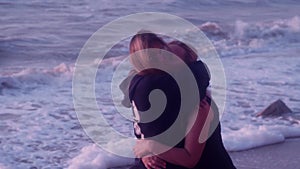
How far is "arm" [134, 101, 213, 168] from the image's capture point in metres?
2.87

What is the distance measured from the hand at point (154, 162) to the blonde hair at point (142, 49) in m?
0.39

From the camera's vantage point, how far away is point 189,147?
2910 millimetres

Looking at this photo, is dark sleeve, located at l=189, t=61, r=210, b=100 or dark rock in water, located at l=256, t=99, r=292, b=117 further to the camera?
dark rock in water, located at l=256, t=99, r=292, b=117

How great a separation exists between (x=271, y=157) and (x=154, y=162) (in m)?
3.31

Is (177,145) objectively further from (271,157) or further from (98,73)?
(98,73)

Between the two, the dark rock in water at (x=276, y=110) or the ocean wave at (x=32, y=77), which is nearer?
the dark rock in water at (x=276, y=110)

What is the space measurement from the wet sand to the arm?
300 centimetres

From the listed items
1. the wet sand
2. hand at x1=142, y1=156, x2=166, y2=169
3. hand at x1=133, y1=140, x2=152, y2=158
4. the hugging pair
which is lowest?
the wet sand

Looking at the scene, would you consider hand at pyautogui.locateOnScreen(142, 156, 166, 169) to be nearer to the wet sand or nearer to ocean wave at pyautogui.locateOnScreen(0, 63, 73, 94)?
the wet sand

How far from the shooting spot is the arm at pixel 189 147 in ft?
9.42

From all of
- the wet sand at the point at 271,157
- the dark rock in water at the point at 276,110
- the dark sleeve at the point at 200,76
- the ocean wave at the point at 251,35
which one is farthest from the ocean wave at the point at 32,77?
the dark sleeve at the point at 200,76

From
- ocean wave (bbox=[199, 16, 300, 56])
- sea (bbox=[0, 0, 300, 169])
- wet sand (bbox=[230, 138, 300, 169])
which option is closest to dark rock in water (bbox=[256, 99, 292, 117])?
sea (bbox=[0, 0, 300, 169])

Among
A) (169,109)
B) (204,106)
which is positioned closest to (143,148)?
(169,109)

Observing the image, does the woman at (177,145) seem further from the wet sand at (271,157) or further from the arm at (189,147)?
the wet sand at (271,157)
